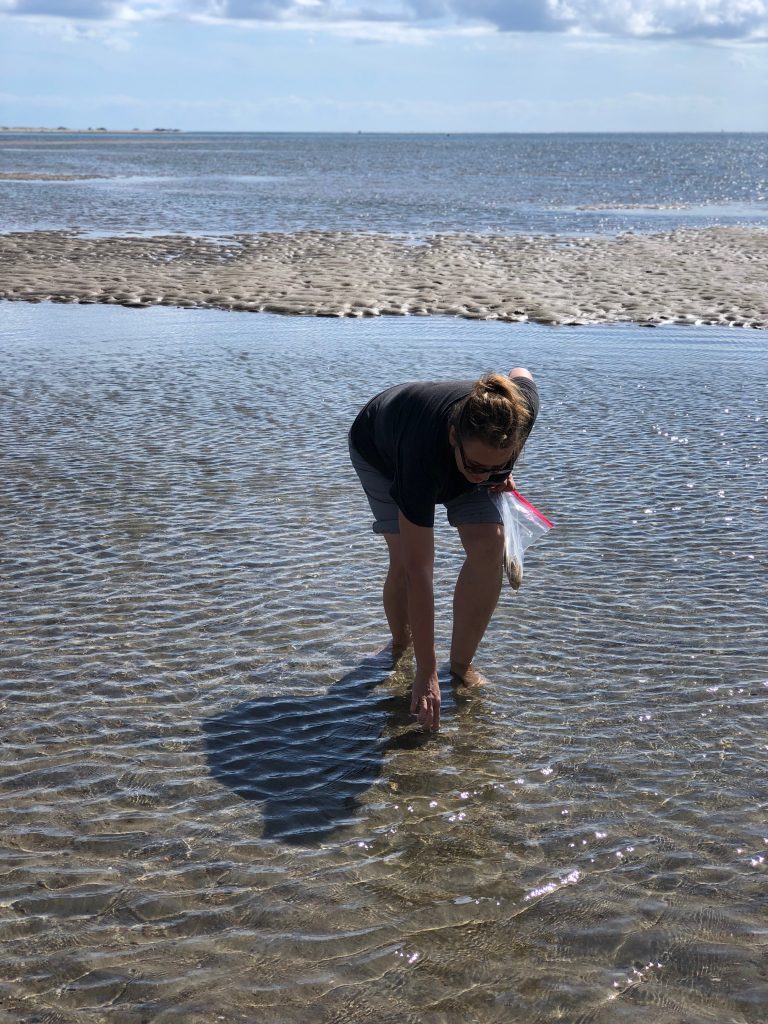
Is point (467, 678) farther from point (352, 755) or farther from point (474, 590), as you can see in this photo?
point (352, 755)

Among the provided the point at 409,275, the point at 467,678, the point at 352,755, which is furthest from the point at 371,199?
the point at 352,755

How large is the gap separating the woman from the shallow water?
45cm

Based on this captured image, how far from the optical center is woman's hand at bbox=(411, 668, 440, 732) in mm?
4598

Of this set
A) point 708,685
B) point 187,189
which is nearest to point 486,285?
point 708,685

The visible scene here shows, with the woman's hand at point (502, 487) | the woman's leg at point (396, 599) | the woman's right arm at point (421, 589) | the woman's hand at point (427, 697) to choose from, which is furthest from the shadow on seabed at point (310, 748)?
the woman's hand at point (502, 487)

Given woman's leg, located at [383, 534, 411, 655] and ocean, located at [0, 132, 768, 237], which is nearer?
woman's leg, located at [383, 534, 411, 655]

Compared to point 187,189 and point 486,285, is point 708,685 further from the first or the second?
point 187,189

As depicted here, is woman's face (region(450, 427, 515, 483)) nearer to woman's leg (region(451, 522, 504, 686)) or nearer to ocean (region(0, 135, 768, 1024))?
woman's leg (region(451, 522, 504, 686))

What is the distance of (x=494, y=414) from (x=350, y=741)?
1.71 meters

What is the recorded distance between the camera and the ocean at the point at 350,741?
141 inches

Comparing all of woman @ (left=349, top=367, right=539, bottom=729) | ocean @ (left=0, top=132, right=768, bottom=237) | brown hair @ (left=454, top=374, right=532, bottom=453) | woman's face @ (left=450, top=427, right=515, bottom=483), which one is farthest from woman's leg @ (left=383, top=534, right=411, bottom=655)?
ocean @ (left=0, top=132, right=768, bottom=237)

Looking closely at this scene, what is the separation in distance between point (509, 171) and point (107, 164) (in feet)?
90.4

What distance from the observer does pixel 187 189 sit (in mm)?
50688

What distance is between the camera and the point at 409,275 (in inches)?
855
